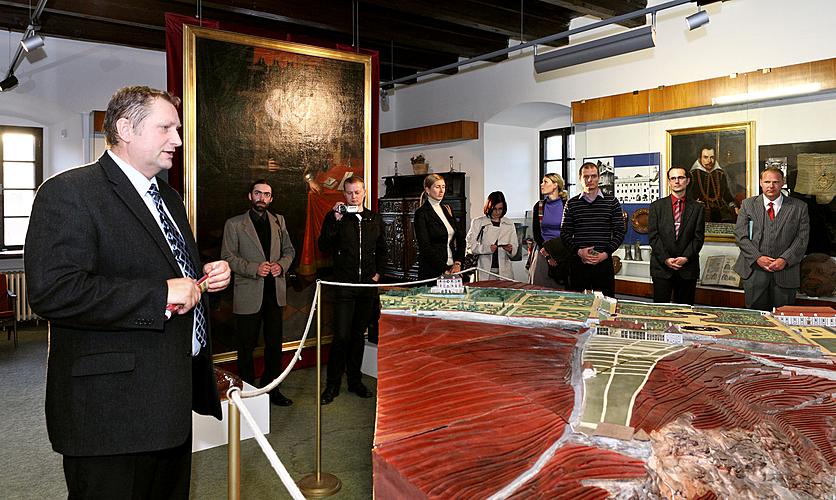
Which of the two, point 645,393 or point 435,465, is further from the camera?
point 645,393

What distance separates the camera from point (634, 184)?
261 inches

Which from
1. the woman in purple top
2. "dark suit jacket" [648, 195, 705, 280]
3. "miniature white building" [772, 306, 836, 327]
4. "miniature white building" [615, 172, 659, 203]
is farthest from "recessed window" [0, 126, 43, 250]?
"miniature white building" [772, 306, 836, 327]

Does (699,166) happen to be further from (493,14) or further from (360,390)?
(360,390)

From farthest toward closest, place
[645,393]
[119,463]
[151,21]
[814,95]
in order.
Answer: [151,21]
[814,95]
[119,463]
[645,393]

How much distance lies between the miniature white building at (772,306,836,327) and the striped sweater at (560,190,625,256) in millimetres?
2889

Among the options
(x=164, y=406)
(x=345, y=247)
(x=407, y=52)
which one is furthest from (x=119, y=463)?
(x=407, y=52)

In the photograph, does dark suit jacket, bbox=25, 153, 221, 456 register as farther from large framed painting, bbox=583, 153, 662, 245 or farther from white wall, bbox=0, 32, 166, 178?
white wall, bbox=0, 32, 166, 178

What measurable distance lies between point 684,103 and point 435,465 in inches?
235

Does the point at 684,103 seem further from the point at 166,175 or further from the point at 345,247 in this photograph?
the point at 166,175

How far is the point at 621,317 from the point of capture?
9.45ft

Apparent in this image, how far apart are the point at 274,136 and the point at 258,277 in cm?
152

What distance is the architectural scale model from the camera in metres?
1.26

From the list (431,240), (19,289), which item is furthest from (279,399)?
(19,289)

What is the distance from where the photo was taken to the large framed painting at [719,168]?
227 inches
